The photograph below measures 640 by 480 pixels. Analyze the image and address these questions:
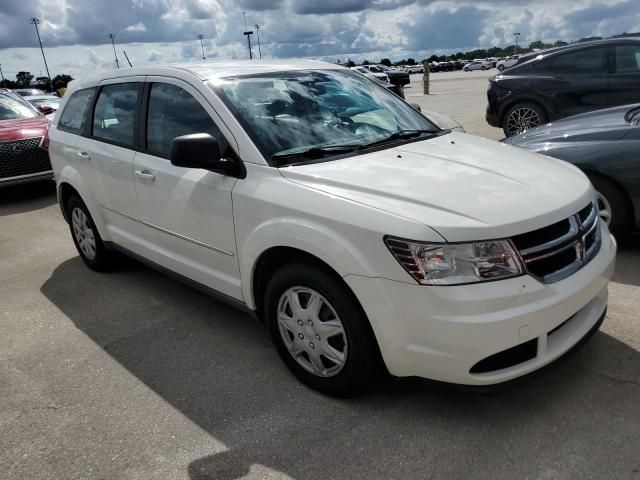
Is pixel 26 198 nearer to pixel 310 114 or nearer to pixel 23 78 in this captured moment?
pixel 310 114

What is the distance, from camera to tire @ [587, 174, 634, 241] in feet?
14.0

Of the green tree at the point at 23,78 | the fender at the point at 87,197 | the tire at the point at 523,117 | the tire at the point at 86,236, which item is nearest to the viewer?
the fender at the point at 87,197

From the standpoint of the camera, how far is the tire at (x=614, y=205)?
14.0 ft

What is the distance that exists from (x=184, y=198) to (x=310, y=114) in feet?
3.05

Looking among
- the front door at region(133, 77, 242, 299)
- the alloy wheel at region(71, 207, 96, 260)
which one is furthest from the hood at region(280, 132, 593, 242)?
the alloy wheel at region(71, 207, 96, 260)

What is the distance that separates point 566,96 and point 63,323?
7892mm

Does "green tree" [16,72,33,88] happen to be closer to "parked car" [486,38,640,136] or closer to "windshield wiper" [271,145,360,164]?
"parked car" [486,38,640,136]

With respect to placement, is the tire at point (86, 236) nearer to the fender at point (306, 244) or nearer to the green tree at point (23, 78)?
the fender at point (306, 244)

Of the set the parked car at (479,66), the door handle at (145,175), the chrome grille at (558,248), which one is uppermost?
the door handle at (145,175)

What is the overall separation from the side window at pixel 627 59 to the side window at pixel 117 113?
740 cm

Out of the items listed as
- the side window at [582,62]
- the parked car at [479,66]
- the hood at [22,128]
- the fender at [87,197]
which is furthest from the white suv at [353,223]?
the parked car at [479,66]

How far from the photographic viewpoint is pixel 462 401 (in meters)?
2.80

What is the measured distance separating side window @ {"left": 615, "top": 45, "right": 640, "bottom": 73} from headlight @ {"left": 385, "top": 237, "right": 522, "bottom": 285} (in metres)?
7.52

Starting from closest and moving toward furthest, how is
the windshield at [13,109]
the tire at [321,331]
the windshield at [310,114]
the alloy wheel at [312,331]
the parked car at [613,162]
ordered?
the tire at [321,331], the alloy wheel at [312,331], the windshield at [310,114], the parked car at [613,162], the windshield at [13,109]
